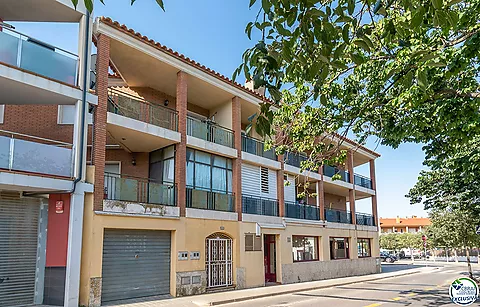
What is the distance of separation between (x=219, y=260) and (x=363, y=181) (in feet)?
59.2

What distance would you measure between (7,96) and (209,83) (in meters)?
8.38

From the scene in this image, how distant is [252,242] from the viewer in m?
20.0

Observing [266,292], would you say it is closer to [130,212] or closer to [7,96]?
[130,212]

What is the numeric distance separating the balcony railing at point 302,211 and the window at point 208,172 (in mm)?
5008

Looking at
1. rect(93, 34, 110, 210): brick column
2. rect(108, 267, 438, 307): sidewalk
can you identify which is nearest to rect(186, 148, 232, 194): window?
rect(93, 34, 110, 210): brick column

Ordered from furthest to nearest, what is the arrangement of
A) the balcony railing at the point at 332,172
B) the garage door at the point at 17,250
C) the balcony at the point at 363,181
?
the balcony at the point at 363,181 → the balcony railing at the point at 332,172 → the garage door at the point at 17,250

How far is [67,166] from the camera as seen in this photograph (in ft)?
44.2

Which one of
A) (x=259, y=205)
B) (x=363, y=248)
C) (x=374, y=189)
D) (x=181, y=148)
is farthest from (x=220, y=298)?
(x=374, y=189)

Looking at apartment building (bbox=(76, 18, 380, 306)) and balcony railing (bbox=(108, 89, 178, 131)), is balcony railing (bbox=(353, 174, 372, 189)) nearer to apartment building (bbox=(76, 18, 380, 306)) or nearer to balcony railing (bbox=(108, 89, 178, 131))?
apartment building (bbox=(76, 18, 380, 306))

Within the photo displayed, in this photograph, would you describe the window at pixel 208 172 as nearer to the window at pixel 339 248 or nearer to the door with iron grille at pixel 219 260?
the door with iron grille at pixel 219 260

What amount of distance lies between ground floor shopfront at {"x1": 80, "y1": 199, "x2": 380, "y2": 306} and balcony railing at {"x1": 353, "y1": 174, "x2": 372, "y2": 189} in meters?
7.65

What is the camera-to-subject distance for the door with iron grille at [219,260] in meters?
17.8

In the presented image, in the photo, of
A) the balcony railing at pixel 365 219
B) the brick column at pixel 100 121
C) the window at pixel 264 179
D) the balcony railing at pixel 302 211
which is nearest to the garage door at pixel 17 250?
the brick column at pixel 100 121

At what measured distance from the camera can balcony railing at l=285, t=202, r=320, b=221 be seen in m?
23.4
